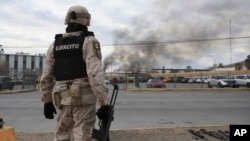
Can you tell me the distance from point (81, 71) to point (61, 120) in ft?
2.20

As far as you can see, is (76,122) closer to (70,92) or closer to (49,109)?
(70,92)

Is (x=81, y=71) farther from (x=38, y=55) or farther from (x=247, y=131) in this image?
(x=38, y=55)

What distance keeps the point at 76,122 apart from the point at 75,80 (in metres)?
0.49

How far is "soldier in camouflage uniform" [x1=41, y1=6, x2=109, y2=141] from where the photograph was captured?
448cm

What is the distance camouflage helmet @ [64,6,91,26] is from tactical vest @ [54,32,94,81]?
0.21 meters

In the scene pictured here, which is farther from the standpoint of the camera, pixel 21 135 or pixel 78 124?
pixel 21 135

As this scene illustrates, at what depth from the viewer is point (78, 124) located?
4613 mm

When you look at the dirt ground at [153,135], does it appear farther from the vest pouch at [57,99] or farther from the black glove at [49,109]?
the vest pouch at [57,99]

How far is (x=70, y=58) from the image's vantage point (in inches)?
185

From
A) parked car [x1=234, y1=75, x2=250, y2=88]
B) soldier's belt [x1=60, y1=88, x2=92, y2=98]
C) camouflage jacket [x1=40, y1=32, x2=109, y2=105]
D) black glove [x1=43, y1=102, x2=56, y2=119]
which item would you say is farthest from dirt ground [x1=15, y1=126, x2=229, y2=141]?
parked car [x1=234, y1=75, x2=250, y2=88]

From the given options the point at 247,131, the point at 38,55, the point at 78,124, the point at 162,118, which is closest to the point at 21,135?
the point at 78,124

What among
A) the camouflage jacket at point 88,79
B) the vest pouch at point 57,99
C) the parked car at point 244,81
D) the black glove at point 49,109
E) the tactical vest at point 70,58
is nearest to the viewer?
the camouflage jacket at point 88,79

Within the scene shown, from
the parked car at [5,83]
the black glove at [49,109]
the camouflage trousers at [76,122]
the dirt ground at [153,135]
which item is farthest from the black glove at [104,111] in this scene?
the parked car at [5,83]

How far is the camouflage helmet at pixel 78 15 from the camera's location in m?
4.78
